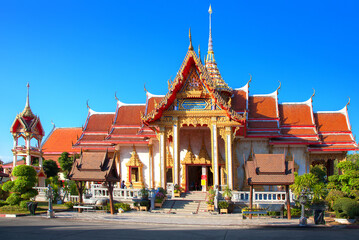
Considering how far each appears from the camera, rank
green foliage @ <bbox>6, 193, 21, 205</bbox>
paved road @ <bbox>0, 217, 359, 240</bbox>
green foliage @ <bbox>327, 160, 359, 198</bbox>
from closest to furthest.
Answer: paved road @ <bbox>0, 217, 359, 240</bbox> → green foliage @ <bbox>327, 160, 359, 198</bbox> → green foliage @ <bbox>6, 193, 21, 205</bbox>

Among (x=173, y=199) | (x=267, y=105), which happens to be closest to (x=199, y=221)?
(x=173, y=199)

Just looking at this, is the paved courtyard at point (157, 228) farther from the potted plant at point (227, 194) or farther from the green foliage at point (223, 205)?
the potted plant at point (227, 194)

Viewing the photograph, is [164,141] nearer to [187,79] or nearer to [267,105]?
[187,79]

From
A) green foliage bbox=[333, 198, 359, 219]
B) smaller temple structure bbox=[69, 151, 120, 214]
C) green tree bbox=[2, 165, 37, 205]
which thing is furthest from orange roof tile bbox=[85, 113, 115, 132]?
green foliage bbox=[333, 198, 359, 219]

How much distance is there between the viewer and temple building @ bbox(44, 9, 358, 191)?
21734 millimetres

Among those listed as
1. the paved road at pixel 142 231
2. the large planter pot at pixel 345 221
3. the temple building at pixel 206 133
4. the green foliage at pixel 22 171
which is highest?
the temple building at pixel 206 133

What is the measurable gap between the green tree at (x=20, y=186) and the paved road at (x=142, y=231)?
12.0ft

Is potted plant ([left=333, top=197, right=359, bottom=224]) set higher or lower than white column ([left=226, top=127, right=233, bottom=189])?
lower

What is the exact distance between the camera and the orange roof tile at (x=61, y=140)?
36737mm

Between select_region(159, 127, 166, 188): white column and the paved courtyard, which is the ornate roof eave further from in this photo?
the paved courtyard

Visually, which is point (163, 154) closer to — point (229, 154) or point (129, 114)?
point (229, 154)

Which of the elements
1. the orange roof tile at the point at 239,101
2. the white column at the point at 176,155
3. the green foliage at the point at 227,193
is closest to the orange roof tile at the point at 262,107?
the orange roof tile at the point at 239,101

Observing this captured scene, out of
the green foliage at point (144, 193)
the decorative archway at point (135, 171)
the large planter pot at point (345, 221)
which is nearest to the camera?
the large planter pot at point (345, 221)

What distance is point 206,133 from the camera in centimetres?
2450
